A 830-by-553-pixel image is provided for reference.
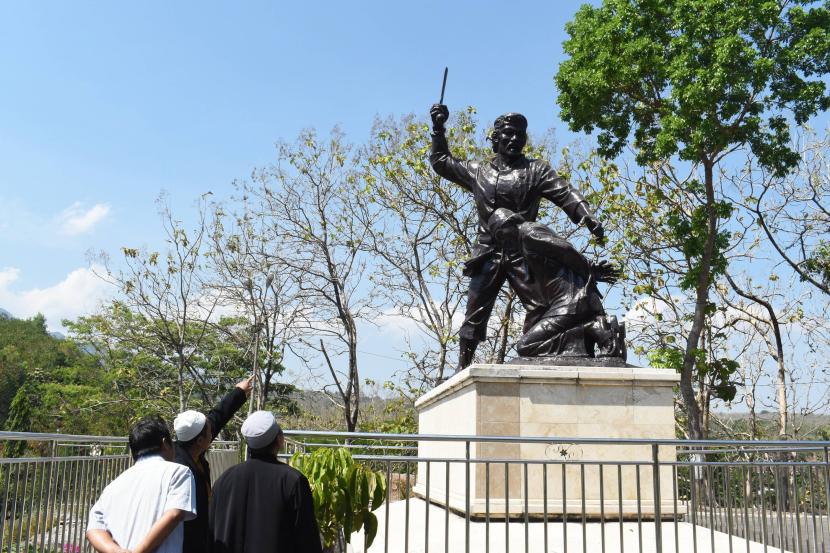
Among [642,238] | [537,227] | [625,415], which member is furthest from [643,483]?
[642,238]

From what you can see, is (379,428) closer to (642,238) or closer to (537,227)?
(642,238)

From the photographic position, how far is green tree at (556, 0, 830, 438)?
13055 millimetres

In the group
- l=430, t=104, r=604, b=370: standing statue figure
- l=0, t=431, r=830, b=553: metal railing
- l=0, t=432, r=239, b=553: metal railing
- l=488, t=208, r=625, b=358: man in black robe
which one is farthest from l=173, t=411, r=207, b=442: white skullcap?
l=430, t=104, r=604, b=370: standing statue figure

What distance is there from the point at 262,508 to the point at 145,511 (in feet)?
1.64

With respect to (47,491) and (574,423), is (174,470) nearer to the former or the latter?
(47,491)

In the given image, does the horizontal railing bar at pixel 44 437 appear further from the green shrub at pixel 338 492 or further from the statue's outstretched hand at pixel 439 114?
the statue's outstretched hand at pixel 439 114

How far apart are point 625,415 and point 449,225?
12653mm

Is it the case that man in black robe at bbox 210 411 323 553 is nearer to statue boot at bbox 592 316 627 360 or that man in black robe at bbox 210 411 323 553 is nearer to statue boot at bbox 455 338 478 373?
statue boot at bbox 592 316 627 360

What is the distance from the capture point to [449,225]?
19.3 meters

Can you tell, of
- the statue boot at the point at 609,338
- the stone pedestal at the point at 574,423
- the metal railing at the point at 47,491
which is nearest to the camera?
the metal railing at the point at 47,491

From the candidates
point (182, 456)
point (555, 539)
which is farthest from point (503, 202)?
point (182, 456)

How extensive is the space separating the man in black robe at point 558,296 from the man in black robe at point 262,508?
14.8 feet

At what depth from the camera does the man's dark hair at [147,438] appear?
3.26 meters

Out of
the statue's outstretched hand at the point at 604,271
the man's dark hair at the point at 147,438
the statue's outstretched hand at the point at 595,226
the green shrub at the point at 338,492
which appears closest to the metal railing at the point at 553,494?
the green shrub at the point at 338,492
